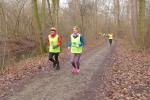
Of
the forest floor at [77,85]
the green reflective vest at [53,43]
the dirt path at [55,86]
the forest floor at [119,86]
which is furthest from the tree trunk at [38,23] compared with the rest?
the forest floor at [119,86]

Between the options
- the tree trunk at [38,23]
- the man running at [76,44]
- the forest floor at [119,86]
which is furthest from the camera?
the tree trunk at [38,23]

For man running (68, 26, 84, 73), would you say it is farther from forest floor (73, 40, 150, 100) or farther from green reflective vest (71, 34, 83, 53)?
forest floor (73, 40, 150, 100)

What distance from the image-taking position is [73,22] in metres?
43.6

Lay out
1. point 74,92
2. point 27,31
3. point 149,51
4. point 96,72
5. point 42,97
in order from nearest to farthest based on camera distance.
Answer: point 42,97, point 74,92, point 96,72, point 149,51, point 27,31

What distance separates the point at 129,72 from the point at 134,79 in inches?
61.6

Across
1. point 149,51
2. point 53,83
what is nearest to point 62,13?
point 149,51

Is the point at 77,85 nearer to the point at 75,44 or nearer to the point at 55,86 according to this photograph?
the point at 55,86

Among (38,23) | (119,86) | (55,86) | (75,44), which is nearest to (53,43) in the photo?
(75,44)

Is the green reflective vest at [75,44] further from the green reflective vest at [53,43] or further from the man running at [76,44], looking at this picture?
the green reflective vest at [53,43]

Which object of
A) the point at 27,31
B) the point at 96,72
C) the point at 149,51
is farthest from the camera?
the point at 27,31

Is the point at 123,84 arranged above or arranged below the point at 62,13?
below

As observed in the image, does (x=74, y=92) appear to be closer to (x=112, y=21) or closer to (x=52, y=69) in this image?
(x=52, y=69)

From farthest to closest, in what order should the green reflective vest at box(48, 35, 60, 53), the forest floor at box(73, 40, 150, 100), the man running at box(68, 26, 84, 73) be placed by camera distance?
the green reflective vest at box(48, 35, 60, 53), the man running at box(68, 26, 84, 73), the forest floor at box(73, 40, 150, 100)

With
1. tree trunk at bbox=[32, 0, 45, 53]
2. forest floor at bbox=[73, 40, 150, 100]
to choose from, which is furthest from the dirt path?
tree trunk at bbox=[32, 0, 45, 53]
